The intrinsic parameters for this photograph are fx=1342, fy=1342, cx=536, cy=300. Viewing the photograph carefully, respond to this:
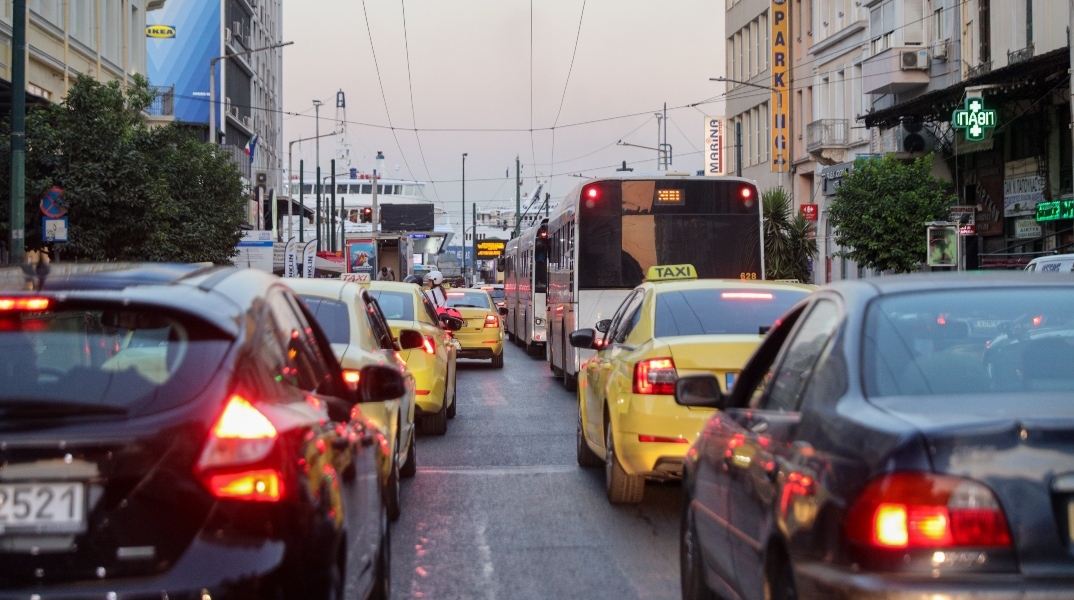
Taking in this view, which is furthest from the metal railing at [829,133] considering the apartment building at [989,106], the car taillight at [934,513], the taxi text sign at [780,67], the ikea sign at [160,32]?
the car taillight at [934,513]

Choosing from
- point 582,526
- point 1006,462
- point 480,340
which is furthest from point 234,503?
point 480,340

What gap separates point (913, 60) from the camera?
35656 mm

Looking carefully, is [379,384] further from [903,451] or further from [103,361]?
[903,451]

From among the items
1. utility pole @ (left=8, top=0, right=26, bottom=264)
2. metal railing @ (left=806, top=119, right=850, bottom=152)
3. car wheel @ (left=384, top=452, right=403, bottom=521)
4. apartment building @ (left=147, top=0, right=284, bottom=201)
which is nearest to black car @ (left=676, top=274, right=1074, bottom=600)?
car wheel @ (left=384, top=452, right=403, bottom=521)

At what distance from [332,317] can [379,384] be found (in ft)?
12.9

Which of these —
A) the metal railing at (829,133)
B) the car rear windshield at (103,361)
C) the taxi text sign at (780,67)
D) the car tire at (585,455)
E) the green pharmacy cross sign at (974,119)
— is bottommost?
the car tire at (585,455)

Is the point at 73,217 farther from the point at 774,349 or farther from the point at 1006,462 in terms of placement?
the point at 1006,462

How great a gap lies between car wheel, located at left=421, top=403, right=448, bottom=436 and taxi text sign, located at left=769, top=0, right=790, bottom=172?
37580 millimetres

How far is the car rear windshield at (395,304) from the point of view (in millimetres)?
13664

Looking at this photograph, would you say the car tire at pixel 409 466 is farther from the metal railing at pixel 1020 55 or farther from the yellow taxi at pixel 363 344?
the metal railing at pixel 1020 55

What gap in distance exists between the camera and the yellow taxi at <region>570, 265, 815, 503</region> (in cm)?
839

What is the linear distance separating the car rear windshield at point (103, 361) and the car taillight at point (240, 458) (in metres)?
0.13

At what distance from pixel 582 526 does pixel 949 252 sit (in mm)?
19858

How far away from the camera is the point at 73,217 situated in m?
25.8
